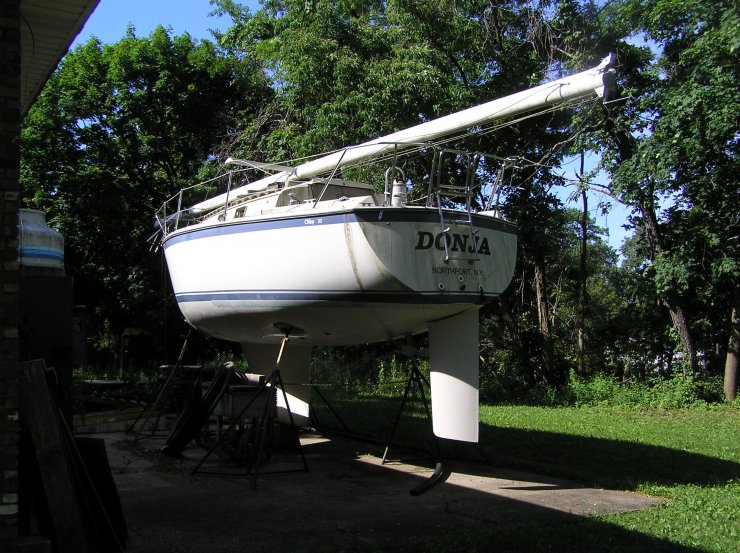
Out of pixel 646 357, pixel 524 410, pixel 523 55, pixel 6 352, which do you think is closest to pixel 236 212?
pixel 6 352

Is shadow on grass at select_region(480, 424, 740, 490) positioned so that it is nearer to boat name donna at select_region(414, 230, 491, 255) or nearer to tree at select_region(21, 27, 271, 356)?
boat name donna at select_region(414, 230, 491, 255)

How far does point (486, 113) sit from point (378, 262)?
199 cm

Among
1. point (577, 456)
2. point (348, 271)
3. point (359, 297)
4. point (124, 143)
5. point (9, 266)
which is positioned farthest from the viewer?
point (124, 143)

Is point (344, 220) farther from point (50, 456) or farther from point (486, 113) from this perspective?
point (50, 456)

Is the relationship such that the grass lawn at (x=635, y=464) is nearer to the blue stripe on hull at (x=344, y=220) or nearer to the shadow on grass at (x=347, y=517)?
the shadow on grass at (x=347, y=517)

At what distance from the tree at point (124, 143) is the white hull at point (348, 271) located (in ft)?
38.2

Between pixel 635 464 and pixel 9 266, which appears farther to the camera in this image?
pixel 635 464

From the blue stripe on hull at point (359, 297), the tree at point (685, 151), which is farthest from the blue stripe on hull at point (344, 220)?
the tree at point (685, 151)

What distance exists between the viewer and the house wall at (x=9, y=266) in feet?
13.6

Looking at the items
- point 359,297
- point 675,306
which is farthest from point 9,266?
point 675,306

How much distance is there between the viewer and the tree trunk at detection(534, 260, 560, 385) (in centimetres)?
1892

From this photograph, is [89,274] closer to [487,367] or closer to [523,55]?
[487,367]

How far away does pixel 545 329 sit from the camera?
19.0m

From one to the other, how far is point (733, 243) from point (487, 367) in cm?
692
